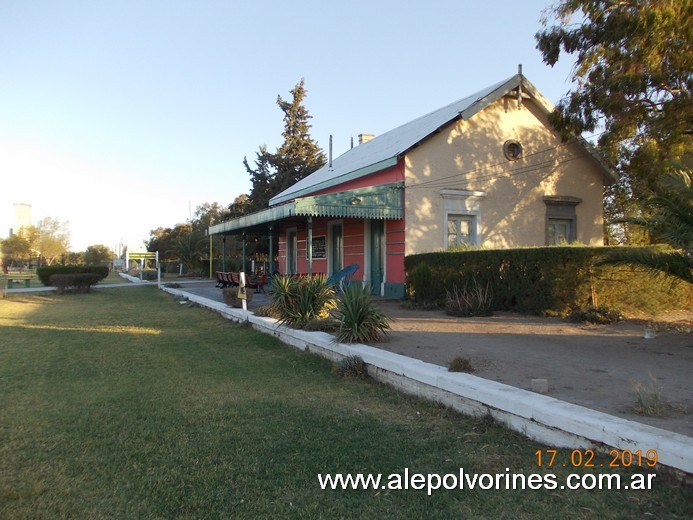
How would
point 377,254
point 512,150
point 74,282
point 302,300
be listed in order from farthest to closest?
point 74,282 → point 512,150 → point 377,254 → point 302,300

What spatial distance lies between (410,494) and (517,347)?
4.45 meters

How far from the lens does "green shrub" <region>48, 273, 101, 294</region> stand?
78.8 ft

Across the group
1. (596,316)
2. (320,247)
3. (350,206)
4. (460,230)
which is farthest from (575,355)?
(320,247)

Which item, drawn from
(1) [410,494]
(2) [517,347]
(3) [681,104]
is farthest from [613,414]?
(3) [681,104]

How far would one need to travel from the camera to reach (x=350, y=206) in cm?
1445

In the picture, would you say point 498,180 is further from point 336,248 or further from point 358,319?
point 358,319

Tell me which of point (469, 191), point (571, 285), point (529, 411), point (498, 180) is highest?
point (498, 180)

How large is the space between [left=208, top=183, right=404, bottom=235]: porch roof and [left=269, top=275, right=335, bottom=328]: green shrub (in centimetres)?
360

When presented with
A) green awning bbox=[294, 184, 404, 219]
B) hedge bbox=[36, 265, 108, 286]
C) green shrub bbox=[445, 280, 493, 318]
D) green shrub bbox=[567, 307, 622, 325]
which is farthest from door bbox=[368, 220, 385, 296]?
hedge bbox=[36, 265, 108, 286]

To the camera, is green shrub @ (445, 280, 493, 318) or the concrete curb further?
green shrub @ (445, 280, 493, 318)

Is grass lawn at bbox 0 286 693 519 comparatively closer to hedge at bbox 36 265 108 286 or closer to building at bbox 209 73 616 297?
building at bbox 209 73 616 297

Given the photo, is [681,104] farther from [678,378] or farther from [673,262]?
[678,378]

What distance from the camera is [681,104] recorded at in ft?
41.4

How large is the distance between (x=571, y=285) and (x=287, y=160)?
33.5m
